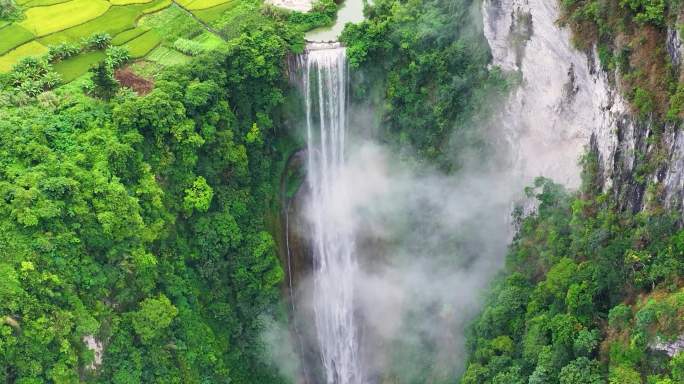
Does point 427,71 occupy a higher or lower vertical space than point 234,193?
higher

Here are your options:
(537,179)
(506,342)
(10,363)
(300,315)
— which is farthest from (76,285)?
Answer: (537,179)

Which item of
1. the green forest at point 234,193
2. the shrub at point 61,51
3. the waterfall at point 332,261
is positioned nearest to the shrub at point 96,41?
the green forest at point 234,193

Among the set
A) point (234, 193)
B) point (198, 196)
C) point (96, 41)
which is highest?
point (96, 41)

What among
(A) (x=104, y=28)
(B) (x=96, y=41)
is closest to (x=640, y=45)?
(B) (x=96, y=41)

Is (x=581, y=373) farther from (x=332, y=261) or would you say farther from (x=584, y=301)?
(x=332, y=261)

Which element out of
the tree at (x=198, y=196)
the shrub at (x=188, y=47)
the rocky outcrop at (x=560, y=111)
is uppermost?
the shrub at (x=188, y=47)

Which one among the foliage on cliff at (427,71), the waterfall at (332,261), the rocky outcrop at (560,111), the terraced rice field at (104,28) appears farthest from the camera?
the waterfall at (332,261)

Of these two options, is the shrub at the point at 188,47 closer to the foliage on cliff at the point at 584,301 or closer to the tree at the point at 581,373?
the foliage on cliff at the point at 584,301
